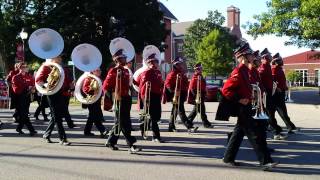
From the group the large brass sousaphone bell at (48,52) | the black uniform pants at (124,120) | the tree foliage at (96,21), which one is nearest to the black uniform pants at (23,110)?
the large brass sousaphone bell at (48,52)

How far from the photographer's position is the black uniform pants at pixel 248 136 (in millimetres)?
7746

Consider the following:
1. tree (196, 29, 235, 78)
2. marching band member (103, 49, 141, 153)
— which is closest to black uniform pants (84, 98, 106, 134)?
marching band member (103, 49, 141, 153)

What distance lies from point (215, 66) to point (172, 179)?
51.9 meters

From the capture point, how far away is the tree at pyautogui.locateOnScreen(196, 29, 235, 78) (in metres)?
58.2

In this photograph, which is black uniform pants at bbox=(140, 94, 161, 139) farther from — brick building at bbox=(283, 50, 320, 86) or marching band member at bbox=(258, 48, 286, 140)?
brick building at bbox=(283, 50, 320, 86)

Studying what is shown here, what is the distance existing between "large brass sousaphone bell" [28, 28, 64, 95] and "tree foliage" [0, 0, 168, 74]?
1970 cm

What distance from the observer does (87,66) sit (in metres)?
12.1

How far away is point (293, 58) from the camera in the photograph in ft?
298

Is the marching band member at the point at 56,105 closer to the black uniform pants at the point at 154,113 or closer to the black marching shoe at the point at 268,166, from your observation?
the black uniform pants at the point at 154,113

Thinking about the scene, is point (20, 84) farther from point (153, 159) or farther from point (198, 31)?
point (198, 31)

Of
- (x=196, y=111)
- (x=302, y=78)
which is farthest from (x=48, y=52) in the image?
(x=302, y=78)

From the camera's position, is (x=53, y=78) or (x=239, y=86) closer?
(x=239, y=86)

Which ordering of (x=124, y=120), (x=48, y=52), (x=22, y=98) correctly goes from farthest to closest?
1. (x=22, y=98)
2. (x=48, y=52)
3. (x=124, y=120)

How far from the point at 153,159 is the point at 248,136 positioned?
182cm
